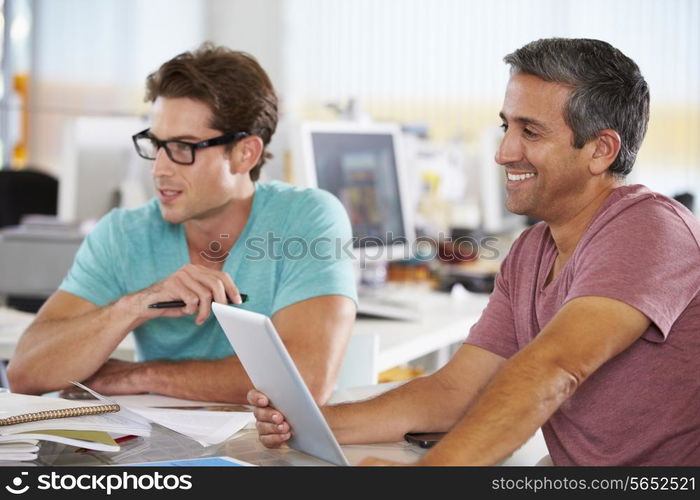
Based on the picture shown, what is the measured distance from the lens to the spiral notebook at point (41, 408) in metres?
1.34

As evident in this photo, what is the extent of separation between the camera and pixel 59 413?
1.37 metres

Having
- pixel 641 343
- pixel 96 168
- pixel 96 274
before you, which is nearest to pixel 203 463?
pixel 641 343

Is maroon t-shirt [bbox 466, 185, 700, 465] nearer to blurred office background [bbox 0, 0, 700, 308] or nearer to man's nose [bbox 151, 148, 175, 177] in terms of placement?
man's nose [bbox 151, 148, 175, 177]

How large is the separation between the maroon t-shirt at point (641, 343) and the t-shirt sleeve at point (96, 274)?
1.03m

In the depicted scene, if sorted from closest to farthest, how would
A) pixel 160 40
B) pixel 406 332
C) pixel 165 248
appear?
pixel 165 248, pixel 406 332, pixel 160 40

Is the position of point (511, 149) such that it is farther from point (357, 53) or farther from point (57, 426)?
point (357, 53)

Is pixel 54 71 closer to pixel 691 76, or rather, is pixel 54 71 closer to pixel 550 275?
pixel 691 76

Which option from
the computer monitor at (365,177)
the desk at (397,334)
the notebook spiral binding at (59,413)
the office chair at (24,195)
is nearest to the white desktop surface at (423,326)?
the desk at (397,334)

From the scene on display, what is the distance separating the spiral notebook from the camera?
1.34 metres

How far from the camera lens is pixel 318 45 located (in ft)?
23.2

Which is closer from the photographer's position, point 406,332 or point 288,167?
point 406,332

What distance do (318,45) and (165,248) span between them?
5.20 metres

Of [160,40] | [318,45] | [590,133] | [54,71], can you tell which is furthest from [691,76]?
[590,133]

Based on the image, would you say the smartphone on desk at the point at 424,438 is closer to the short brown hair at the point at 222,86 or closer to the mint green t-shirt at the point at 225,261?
A: the mint green t-shirt at the point at 225,261
